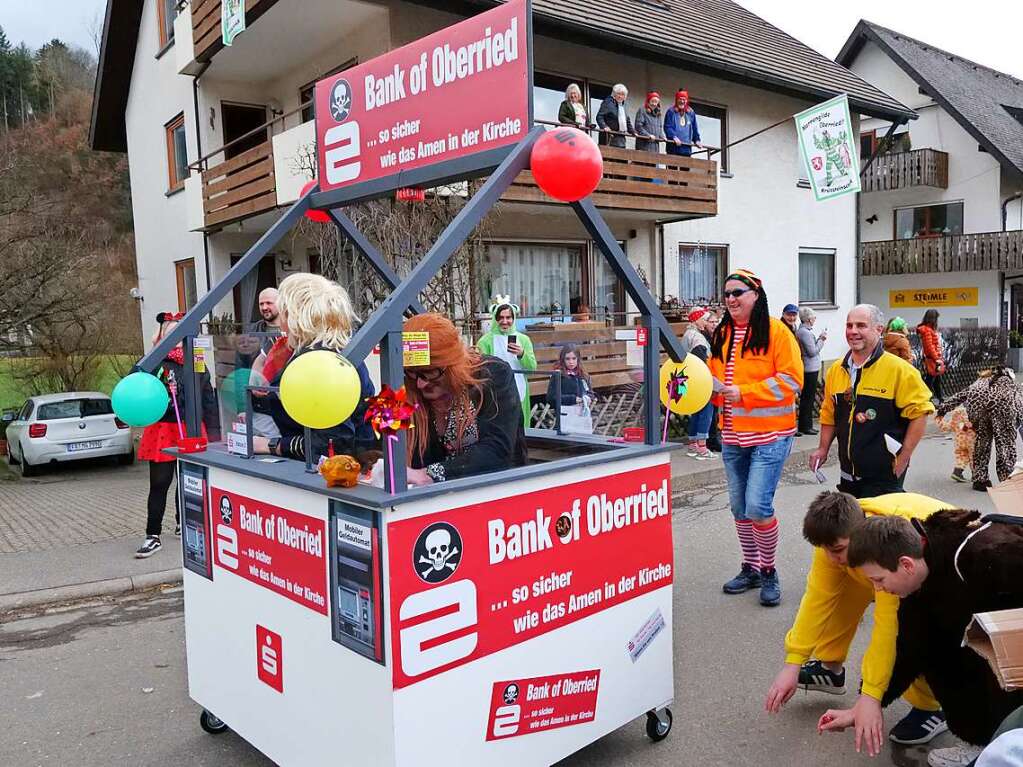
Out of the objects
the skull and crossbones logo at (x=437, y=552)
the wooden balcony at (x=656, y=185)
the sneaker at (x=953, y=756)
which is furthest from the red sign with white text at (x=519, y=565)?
the wooden balcony at (x=656, y=185)

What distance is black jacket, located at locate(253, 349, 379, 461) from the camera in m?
2.72

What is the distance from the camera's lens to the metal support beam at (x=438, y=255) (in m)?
2.07

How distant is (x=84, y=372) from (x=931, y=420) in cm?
1550

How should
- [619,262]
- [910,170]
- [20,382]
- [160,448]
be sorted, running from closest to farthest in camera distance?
[619,262] < [160,448] < [20,382] < [910,170]

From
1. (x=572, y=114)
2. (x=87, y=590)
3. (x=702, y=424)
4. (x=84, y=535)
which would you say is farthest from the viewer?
(x=572, y=114)

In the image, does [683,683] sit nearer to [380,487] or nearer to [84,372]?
[380,487]

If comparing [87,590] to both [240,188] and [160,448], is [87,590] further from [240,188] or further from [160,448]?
[240,188]

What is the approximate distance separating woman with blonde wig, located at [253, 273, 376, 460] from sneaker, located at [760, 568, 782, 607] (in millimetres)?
2701

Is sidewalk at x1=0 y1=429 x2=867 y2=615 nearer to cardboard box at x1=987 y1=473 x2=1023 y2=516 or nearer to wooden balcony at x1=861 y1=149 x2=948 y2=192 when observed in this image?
cardboard box at x1=987 y1=473 x2=1023 y2=516

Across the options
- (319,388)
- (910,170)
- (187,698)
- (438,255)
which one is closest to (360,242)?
(438,255)

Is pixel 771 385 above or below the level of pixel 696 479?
above

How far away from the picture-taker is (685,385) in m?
3.19

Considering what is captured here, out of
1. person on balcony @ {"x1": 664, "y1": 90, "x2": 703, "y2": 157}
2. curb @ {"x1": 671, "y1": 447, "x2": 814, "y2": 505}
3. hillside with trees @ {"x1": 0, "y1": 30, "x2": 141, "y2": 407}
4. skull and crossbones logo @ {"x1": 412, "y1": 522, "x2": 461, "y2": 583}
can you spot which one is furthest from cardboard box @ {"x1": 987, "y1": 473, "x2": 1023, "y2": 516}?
hillside with trees @ {"x1": 0, "y1": 30, "x2": 141, "y2": 407}

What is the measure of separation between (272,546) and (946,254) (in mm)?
25103
